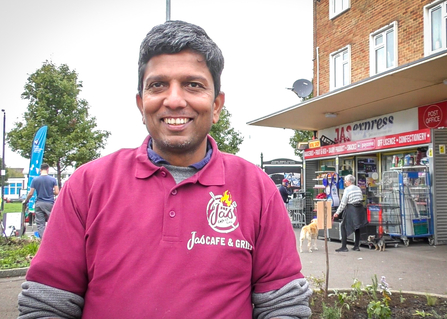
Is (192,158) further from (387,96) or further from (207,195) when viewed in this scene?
(387,96)

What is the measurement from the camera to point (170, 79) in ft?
6.22

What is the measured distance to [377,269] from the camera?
27.8ft

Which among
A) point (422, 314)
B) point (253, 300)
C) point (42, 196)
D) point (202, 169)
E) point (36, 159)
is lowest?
point (422, 314)

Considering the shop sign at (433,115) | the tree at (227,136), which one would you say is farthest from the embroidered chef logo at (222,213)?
the tree at (227,136)

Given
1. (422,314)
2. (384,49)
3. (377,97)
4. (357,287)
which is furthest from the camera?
(384,49)

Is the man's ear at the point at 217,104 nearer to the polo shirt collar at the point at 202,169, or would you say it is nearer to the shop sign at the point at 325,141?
the polo shirt collar at the point at 202,169

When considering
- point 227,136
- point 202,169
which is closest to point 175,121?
point 202,169

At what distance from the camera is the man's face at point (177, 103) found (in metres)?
1.89

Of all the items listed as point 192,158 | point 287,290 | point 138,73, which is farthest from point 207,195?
point 138,73

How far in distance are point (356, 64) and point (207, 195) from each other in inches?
588

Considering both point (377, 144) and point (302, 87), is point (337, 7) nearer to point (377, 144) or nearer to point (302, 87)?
point (302, 87)

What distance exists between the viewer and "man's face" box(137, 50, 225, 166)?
1.89 metres

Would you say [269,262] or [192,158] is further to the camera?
[192,158]

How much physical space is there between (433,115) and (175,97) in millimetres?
11967
